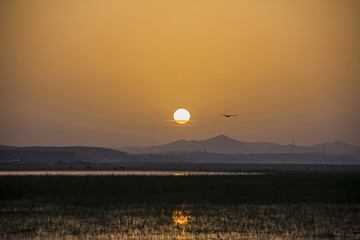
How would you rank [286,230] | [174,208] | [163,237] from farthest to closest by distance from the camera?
[174,208]
[286,230]
[163,237]

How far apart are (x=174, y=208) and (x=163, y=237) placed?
14.9 m

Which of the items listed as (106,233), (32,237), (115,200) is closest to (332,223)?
(106,233)

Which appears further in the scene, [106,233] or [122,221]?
[122,221]

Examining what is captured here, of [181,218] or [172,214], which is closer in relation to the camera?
[181,218]

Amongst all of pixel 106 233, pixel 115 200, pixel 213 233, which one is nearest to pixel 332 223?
pixel 213 233

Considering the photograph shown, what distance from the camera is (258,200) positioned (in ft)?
173

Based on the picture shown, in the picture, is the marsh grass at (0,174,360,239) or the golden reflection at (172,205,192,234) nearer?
the marsh grass at (0,174,360,239)

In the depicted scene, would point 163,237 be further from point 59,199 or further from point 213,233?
point 59,199

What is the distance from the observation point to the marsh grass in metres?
31.8

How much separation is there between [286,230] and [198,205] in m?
15.3

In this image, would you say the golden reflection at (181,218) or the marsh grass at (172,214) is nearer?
the marsh grass at (172,214)

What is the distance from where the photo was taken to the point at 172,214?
4081 cm

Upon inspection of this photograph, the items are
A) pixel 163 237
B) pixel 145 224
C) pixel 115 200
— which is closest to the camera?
pixel 163 237

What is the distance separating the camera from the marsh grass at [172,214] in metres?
31.8
